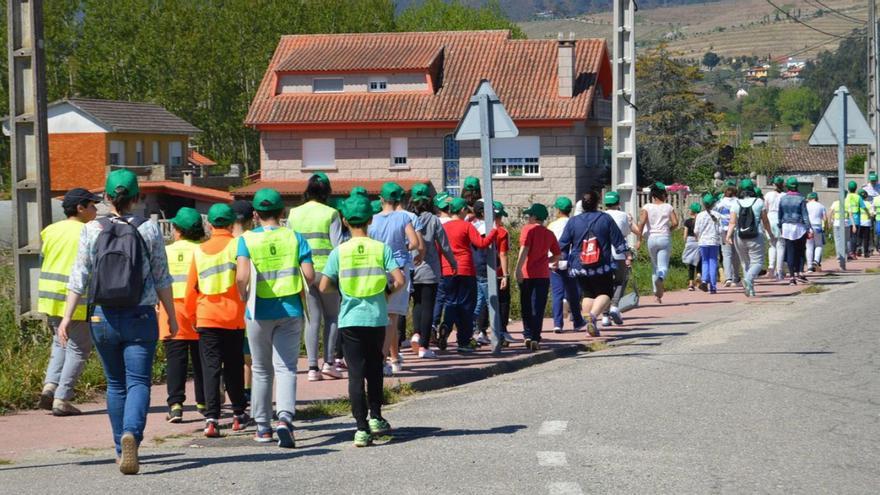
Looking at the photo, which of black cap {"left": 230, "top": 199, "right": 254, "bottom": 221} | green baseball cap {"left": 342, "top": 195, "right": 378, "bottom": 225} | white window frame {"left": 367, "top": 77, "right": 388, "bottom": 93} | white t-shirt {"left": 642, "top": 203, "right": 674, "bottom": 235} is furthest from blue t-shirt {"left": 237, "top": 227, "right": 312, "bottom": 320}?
white window frame {"left": 367, "top": 77, "right": 388, "bottom": 93}

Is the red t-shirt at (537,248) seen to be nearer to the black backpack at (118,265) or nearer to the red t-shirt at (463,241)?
the red t-shirt at (463,241)

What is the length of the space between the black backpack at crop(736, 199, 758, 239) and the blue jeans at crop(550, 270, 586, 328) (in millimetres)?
A: 5015

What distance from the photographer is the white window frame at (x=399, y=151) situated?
5759 cm

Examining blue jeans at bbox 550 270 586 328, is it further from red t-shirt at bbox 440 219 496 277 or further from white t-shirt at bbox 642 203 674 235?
white t-shirt at bbox 642 203 674 235

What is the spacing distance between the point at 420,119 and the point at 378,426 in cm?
4685

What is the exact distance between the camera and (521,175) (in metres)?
56.3

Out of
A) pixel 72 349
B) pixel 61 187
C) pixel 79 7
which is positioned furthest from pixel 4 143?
pixel 72 349

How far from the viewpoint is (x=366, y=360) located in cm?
1020

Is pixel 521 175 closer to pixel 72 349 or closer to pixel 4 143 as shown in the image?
pixel 72 349

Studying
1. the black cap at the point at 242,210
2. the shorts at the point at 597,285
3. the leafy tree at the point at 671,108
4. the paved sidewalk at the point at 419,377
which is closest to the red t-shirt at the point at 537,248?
the paved sidewalk at the point at 419,377

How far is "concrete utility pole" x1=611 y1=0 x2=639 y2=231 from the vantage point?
25.5 m

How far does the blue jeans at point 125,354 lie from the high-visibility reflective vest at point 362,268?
59.6 inches

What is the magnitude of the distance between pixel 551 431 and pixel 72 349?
12.6ft

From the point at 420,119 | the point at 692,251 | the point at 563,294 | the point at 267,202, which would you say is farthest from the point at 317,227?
the point at 420,119
